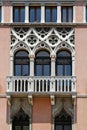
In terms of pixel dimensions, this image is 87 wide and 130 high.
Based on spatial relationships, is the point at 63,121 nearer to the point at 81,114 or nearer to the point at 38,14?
the point at 81,114

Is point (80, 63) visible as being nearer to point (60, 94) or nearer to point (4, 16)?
point (60, 94)

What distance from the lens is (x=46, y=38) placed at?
1256 inches

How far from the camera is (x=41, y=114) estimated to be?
31375 millimetres

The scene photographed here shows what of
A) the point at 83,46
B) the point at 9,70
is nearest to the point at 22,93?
the point at 9,70

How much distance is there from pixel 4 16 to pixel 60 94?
4.32 metres

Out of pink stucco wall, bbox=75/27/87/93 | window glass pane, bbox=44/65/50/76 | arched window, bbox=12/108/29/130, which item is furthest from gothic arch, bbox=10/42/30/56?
arched window, bbox=12/108/29/130

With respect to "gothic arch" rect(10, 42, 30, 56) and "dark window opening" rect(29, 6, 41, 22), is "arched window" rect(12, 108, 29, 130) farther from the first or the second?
"dark window opening" rect(29, 6, 41, 22)

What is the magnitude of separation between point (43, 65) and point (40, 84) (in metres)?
1.14

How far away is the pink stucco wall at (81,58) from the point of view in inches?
1238

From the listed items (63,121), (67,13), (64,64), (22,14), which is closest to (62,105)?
(63,121)

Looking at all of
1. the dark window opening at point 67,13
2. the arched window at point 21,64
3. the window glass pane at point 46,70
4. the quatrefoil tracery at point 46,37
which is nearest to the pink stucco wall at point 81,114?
the window glass pane at point 46,70

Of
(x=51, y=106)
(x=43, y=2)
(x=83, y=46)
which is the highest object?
(x=43, y=2)

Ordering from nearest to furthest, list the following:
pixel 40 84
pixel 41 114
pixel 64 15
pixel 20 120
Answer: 1. pixel 40 84
2. pixel 41 114
3. pixel 20 120
4. pixel 64 15

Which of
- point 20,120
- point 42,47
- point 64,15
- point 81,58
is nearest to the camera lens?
point 20,120
